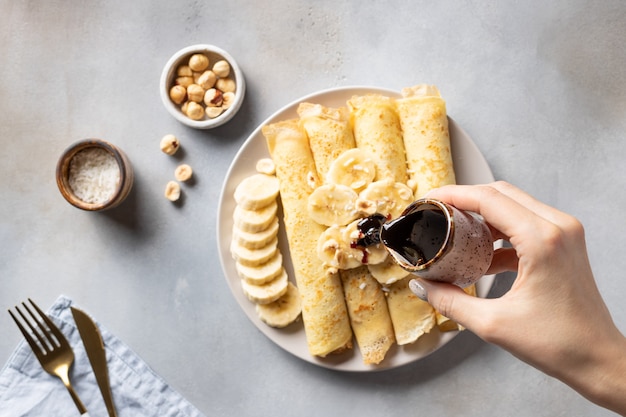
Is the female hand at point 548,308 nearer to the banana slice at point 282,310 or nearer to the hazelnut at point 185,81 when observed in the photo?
the banana slice at point 282,310

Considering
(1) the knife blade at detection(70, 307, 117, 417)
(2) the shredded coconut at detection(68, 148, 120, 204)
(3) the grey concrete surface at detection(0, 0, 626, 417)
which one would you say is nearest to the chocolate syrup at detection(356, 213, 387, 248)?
(3) the grey concrete surface at detection(0, 0, 626, 417)

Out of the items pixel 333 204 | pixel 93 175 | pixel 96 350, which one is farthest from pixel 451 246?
pixel 96 350

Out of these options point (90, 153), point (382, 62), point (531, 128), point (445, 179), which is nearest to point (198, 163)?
point (90, 153)

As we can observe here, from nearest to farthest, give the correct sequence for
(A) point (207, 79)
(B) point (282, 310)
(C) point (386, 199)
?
(C) point (386, 199) < (B) point (282, 310) < (A) point (207, 79)

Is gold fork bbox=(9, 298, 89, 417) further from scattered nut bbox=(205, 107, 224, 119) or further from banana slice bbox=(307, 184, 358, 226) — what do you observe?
banana slice bbox=(307, 184, 358, 226)

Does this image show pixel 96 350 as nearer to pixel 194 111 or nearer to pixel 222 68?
pixel 194 111

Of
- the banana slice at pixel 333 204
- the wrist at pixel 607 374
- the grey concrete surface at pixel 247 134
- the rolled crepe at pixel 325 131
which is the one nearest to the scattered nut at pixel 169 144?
the grey concrete surface at pixel 247 134

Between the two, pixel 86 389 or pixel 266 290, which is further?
pixel 86 389
